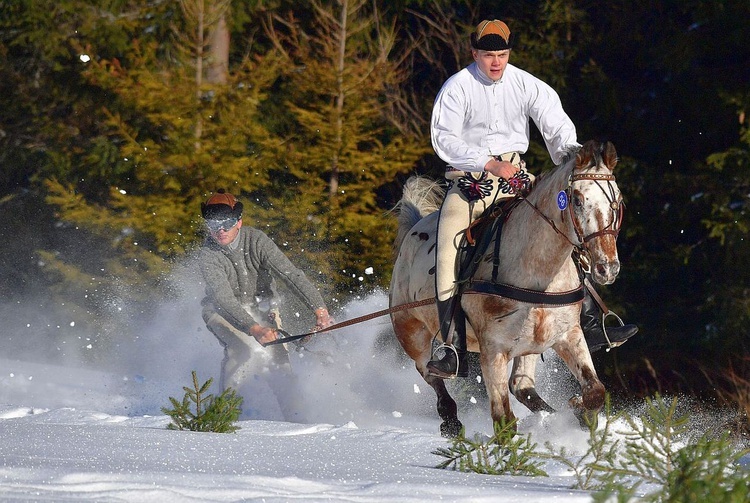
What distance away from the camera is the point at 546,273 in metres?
6.27

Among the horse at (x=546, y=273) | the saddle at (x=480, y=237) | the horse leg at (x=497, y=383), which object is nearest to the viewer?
the horse at (x=546, y=273)

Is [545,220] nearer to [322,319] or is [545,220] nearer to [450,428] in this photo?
[450,428]

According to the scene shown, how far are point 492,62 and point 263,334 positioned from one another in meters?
2.66

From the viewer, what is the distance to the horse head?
219 inches

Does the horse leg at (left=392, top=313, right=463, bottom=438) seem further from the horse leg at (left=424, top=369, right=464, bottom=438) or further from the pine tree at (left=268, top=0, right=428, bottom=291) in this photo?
the pine tree at (left=268, top=0, right=428, bottom=291)

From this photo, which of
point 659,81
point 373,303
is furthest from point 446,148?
point 659,81

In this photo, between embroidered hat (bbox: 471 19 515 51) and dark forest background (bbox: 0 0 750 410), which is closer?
embroidered hat (bbox: 471 19 515 51)

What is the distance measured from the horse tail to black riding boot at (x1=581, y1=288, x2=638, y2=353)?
5.68 feet

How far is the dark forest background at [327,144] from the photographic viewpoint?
48.4ft

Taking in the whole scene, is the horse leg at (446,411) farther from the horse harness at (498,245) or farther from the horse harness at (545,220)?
the horse harness at (545,220)

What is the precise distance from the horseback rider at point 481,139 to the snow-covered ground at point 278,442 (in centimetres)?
60

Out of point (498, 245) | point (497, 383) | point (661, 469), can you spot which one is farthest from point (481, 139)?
point (661, 469)

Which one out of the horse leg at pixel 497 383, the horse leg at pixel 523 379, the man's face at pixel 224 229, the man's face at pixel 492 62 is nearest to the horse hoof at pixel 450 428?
the horse leg at pixel 523 379

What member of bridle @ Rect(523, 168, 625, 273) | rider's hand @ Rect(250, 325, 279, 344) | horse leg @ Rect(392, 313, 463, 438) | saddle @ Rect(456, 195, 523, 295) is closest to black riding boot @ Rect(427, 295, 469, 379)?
saddle @ Rect(456, 195, 523, 295)
